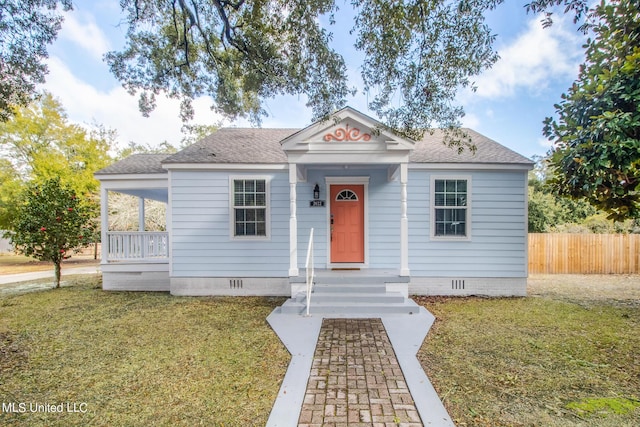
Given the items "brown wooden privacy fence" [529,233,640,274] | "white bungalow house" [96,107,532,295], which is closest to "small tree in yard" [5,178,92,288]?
"white bungalow house" [96,107,532,295]

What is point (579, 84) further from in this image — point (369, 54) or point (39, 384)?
point (39, 384)

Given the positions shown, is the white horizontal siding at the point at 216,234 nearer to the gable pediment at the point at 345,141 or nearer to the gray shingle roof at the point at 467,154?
the gable pediment at the point at 345,141

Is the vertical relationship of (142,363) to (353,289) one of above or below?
below

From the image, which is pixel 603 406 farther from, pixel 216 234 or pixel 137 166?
pixel 137 166

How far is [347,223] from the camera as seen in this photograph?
736 cm

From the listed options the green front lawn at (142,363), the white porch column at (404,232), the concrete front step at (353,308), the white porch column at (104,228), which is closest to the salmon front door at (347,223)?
the white porch column at (404,232)

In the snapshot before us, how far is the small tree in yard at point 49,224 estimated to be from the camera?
7.68 metres

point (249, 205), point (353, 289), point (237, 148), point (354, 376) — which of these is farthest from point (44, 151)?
point (354, 376)

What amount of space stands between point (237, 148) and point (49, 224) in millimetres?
5497

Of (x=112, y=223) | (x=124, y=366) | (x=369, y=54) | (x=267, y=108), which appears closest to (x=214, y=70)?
(x=267, y=108)

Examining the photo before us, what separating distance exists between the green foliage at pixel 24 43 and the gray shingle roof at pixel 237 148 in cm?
272

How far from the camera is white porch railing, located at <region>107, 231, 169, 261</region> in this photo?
777 cm

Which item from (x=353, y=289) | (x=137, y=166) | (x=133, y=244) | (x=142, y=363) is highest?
(x=137, y=166)

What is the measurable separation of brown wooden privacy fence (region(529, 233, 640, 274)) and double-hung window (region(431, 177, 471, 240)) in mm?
5459
